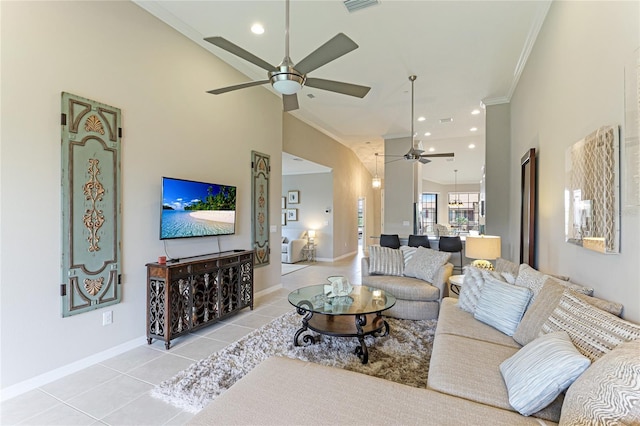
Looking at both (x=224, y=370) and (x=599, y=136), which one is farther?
(x=224, y=370)

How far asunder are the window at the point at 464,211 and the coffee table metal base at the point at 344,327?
1343 cm

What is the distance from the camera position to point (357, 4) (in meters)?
2.99

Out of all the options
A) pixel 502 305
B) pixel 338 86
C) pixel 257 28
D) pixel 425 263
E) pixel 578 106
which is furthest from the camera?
pixel 425 263

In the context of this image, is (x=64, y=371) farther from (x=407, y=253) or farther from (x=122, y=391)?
(x=407, y=253)

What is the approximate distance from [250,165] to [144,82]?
6.03 ft

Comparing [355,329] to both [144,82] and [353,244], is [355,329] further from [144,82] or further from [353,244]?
[353,244]

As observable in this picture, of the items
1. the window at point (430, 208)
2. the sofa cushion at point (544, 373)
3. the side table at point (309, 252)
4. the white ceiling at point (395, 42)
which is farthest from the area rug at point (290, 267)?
the window at point (430, 208)

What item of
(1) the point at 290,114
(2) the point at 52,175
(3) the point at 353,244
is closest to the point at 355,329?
(2) the point at 52,175

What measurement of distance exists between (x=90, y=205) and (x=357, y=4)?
10.4 feet

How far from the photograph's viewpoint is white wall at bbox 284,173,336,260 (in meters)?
8.71

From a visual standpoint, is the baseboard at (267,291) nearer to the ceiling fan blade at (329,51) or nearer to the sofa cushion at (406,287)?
the sofa cushion at (406,287)

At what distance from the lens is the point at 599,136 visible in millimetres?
1819

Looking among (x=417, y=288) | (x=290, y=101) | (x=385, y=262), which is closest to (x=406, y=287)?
(x=417, y=288)

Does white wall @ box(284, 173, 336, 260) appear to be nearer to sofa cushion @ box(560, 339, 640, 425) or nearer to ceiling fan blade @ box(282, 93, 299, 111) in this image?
ceiling fan blade @ box(282, 93, 299, 111)
